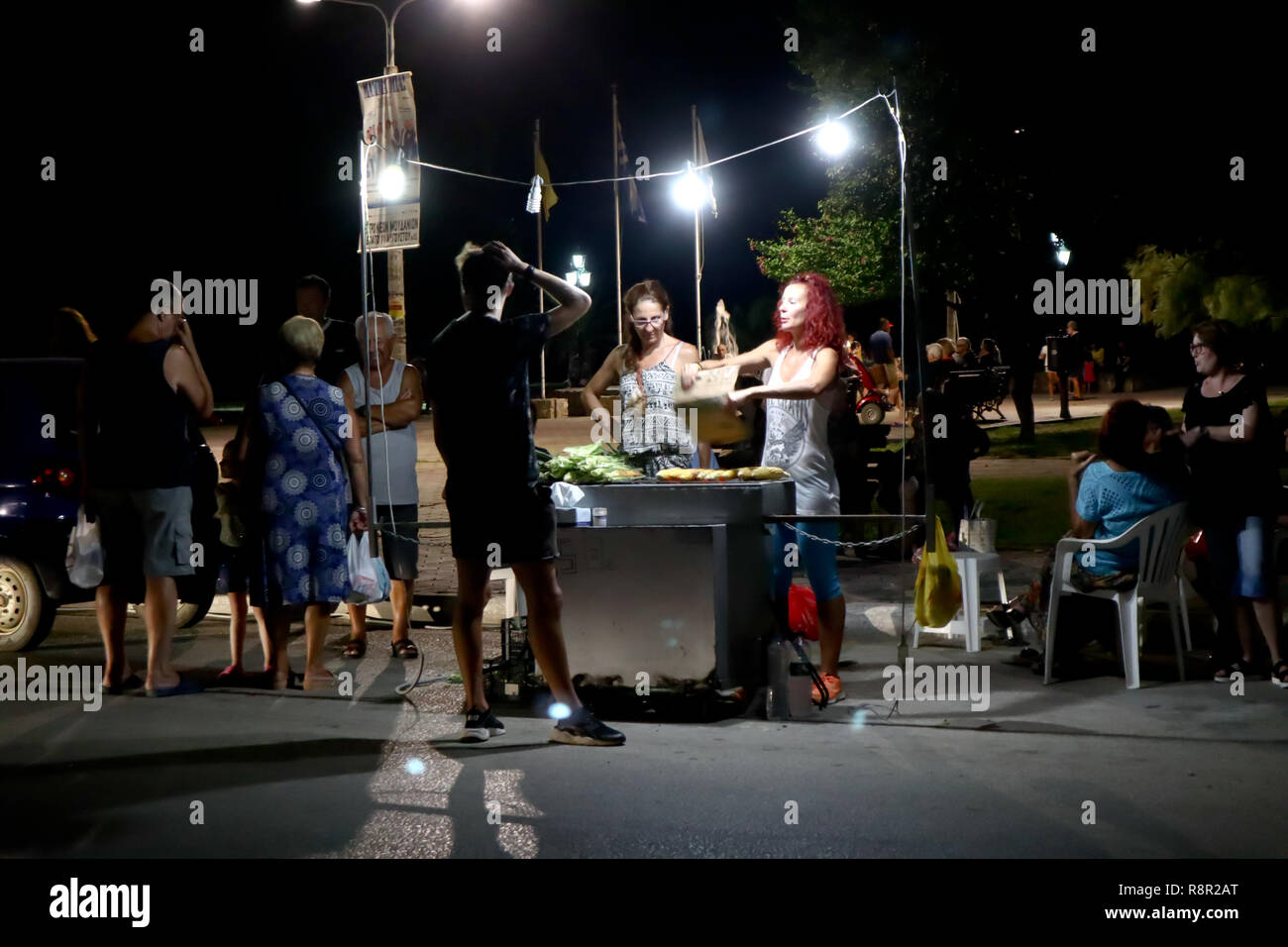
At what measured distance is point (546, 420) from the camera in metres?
33.2

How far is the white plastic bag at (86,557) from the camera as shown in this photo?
7262 millimetres

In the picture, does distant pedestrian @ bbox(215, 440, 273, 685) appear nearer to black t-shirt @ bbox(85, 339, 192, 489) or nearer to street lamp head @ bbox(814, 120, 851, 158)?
black t-shirt @ bbox(85, 339, 192, 489)

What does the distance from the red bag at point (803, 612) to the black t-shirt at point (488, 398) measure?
6.18ft

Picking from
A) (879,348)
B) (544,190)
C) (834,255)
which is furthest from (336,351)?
(834,255)

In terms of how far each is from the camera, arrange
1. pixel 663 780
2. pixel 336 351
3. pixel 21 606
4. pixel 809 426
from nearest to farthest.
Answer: pixel 663 780
pixel 809 426
pixel 336 351
pixel 21 606

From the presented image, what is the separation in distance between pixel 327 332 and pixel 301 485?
1.43 m

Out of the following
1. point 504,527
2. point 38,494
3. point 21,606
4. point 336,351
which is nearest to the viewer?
point 504,527

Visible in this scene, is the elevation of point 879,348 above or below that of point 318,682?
above

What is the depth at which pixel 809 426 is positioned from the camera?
23.4 feet

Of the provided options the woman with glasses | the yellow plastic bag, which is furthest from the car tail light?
the yellow plastic bag

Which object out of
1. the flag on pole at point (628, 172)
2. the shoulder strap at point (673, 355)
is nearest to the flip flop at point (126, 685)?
the shoulder strap at point (673, 355)

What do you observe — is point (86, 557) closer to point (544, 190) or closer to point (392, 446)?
point (392, 446)

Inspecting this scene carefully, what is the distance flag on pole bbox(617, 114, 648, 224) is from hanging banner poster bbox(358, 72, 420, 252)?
48.4 feet

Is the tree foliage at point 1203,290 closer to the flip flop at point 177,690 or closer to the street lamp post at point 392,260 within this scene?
the street lamp post at point 392,260
